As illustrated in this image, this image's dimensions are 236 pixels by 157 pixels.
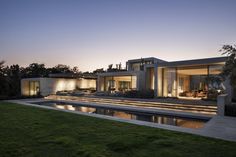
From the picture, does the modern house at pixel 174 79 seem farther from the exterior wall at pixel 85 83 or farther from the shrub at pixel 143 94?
the exterior wall at pixel 85 83

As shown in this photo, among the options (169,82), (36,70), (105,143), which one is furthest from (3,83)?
(105,143)

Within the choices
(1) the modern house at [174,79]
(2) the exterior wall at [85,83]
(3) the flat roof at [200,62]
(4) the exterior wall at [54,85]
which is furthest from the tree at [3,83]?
(3) the flat roof at [200,62]

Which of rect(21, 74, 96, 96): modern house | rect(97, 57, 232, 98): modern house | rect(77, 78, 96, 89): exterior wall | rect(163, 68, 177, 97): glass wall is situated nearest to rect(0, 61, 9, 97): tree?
rect(21, 74, 96, 96): modern house

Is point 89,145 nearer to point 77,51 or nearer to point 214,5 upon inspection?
point 214,5

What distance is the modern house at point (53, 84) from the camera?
27453mm

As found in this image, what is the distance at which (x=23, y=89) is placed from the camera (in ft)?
102

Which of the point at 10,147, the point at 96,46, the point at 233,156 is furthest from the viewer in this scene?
the point at 96,46

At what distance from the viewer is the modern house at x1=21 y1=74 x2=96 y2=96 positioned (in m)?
27.5

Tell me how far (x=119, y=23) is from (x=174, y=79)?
8.23 meters

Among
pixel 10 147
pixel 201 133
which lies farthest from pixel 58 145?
pixel 201 133

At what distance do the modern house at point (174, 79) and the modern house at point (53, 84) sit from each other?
6744 mm

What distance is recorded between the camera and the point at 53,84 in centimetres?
2833

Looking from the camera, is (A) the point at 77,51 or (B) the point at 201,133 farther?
(A) the point at 77,51

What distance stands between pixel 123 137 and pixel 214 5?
13.1m
